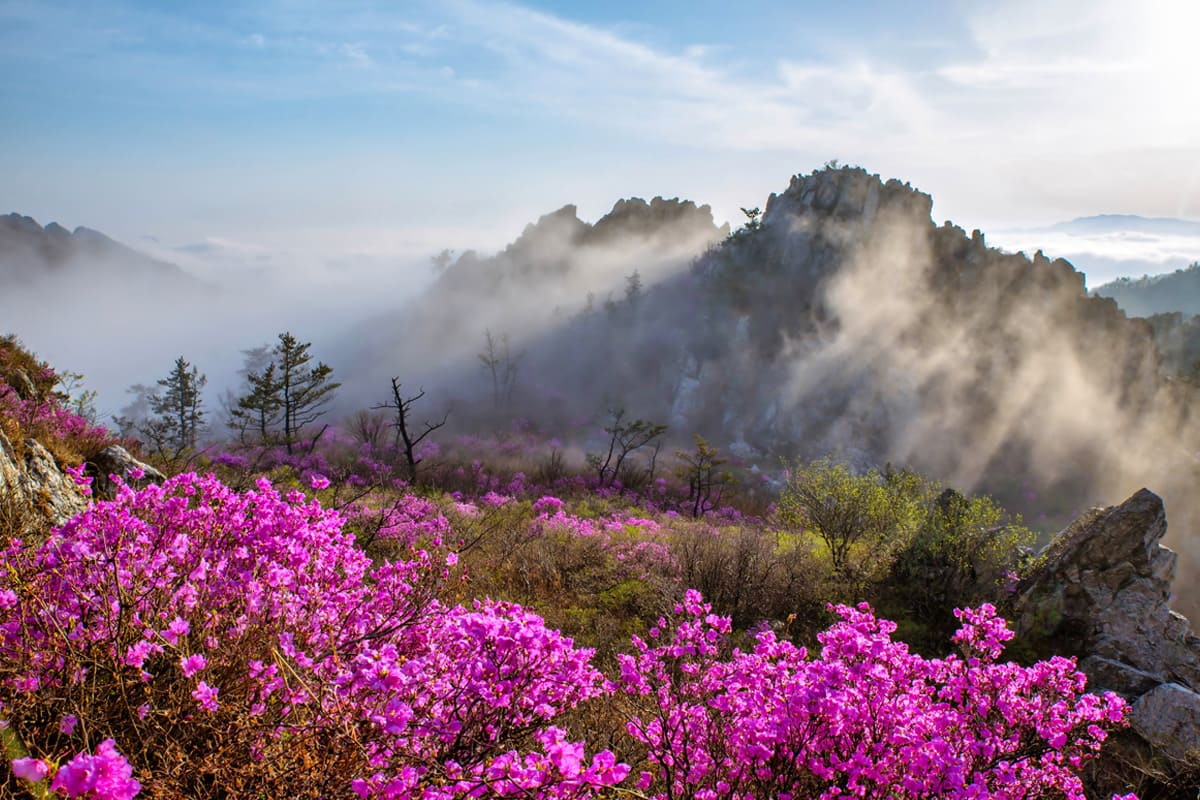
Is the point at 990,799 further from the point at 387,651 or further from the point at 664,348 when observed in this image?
the point at 664,348

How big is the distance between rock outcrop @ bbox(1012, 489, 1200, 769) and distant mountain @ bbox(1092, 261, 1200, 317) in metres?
174

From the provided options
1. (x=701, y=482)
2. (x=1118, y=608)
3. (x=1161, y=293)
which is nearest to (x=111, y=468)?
(x=1118, y=608)

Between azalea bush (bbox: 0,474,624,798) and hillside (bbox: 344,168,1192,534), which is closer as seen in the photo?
azalea bush (bbox: 0,474,624,798)

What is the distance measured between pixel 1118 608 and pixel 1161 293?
207 m

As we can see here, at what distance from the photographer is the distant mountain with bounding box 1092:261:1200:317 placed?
147m

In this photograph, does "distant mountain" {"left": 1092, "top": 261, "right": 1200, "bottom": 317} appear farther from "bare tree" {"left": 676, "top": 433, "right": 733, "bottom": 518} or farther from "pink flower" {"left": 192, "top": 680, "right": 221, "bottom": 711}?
"pink flower" {"left": 192, "top": 680, "right": 221, "bottom": 711}

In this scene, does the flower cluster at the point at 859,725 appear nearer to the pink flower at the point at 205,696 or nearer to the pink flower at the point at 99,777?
the pink flower at the point at 205,696

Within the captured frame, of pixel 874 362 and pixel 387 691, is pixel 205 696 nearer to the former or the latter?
pixel 387 691

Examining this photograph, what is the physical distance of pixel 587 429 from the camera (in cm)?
5047

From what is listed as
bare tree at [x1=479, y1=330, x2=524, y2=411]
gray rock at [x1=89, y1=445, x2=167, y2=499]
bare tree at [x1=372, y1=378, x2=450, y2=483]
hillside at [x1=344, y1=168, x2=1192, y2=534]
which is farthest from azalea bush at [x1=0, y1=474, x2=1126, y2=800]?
bare tree at [x1=479, y1=330, x2=524, y2=411]

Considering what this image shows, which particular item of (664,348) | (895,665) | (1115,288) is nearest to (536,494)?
(895,665)

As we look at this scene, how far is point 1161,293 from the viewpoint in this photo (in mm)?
158875

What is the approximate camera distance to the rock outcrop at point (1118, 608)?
388 inches

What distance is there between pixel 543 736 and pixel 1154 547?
1372cm
